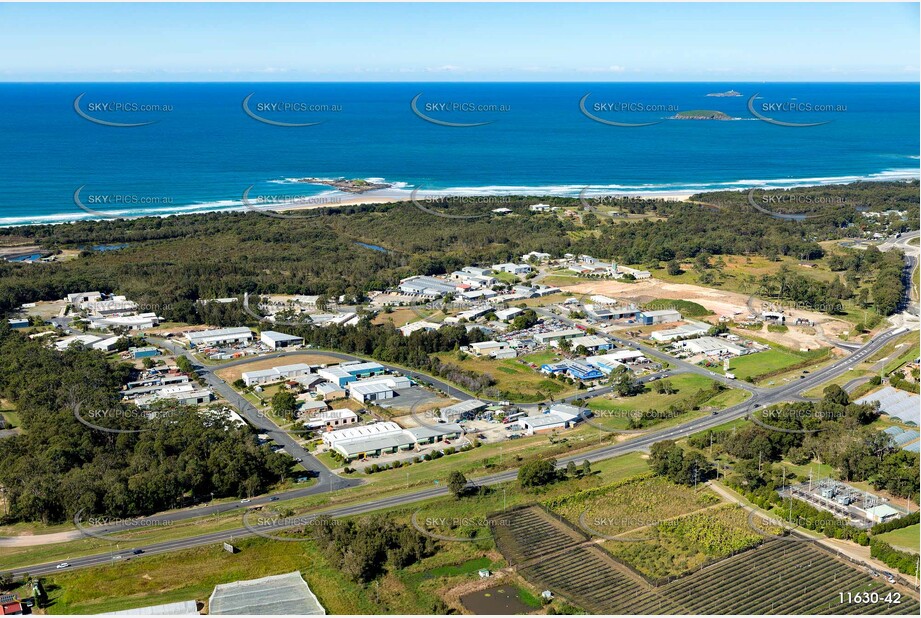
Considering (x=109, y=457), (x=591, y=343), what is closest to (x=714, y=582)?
(x=109, y=457)

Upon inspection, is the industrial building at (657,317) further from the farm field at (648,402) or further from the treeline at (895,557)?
the treeline at (895,557)

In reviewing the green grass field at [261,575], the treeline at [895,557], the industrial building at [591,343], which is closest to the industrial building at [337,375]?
the industrial building at [591,343]

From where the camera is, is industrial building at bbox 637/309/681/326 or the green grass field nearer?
the green grass field

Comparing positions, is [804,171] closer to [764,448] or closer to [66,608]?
[764,448]

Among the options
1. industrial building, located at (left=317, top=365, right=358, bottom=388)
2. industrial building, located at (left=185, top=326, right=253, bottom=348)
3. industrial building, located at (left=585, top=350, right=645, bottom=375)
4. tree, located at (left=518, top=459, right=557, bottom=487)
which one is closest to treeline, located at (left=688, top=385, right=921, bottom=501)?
tree, located at (left=518, top=459, right=557, bottom=487)

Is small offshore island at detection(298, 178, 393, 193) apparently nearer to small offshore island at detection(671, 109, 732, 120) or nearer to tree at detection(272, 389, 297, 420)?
tree at detection(272, 389, 297, 420)

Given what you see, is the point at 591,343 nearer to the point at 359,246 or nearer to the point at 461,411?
the point at 461,411
